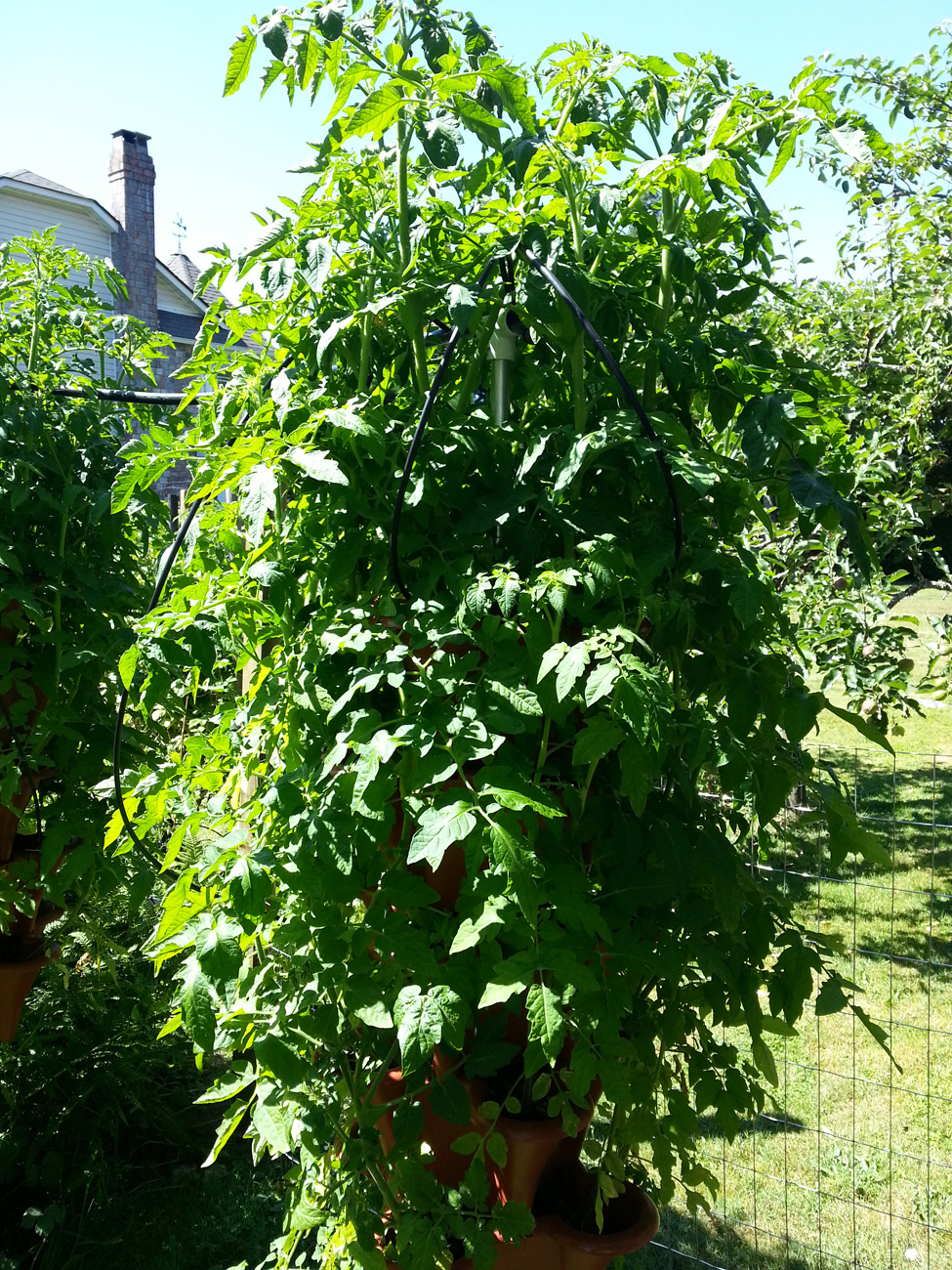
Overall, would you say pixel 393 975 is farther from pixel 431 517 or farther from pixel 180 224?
pixel 180 224

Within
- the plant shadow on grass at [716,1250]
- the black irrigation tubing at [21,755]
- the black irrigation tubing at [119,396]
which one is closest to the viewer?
the black irrigation tubing at [21,755]

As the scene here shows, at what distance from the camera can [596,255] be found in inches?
46.0

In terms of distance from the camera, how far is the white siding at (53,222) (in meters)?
13.8

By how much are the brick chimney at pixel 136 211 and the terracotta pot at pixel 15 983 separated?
1564cm

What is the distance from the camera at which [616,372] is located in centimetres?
103

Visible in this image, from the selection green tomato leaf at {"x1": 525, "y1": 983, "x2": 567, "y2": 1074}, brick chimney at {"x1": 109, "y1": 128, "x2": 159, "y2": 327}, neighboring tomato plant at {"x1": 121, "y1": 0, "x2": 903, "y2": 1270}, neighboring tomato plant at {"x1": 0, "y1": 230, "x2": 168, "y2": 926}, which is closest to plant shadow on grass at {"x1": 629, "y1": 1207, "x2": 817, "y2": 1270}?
neighboring tomato plant at {"x1": 121, "y1": 0, "x2": 903, "y2": 1270}

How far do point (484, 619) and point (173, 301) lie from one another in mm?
18918

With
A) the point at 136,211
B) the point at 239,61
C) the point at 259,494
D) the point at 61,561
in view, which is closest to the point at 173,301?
Result: the point at 136,211

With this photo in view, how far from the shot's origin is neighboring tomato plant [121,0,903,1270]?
99cm

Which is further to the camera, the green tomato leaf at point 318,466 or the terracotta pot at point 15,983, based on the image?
the terracotta pot at point 15,983

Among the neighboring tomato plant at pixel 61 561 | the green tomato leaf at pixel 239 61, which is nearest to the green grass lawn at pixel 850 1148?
the green tomato leaf at pixel 239 61

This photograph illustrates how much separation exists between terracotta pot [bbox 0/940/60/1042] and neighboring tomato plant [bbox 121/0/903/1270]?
3.23ft

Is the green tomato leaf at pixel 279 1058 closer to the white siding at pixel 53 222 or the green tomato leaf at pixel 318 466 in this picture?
the green tomato leaf at pixel 318 466

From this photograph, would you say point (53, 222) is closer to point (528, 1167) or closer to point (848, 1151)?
point (848, 1151)
